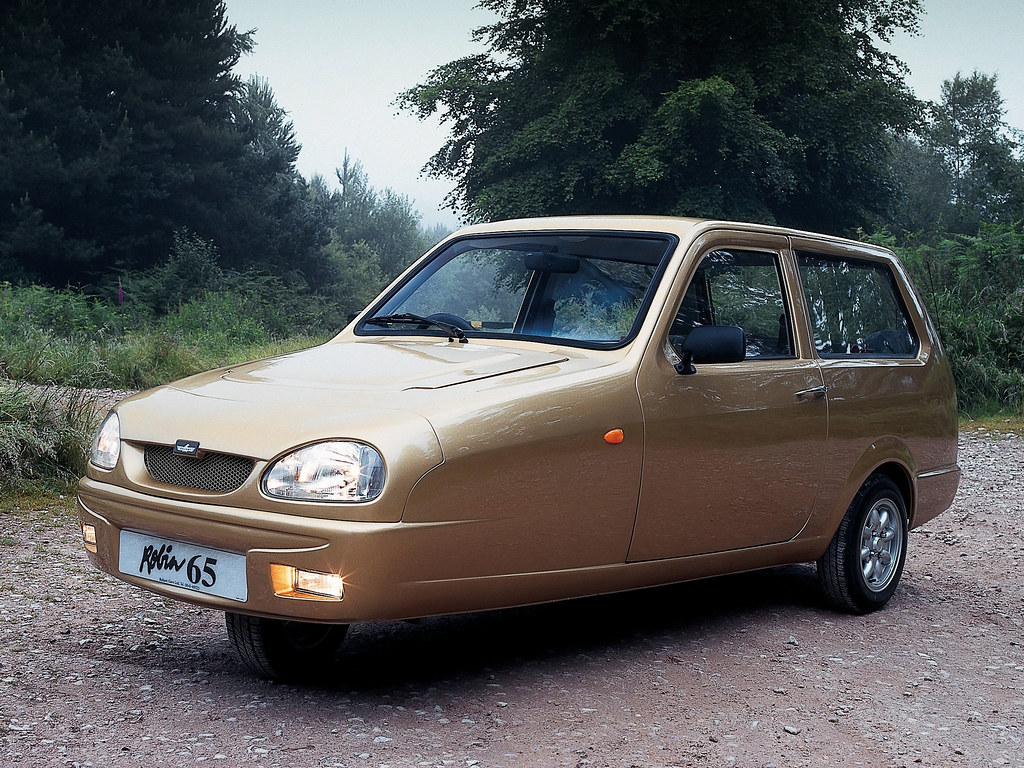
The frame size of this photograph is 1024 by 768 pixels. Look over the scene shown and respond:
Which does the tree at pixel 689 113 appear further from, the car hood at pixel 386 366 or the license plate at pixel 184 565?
the license plate at pixel 184 565

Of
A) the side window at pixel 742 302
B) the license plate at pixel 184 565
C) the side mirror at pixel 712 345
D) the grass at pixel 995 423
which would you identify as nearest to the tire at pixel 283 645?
the license plate at pixel 184 565

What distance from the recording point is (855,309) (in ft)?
18.7

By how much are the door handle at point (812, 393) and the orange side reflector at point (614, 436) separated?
1.28m

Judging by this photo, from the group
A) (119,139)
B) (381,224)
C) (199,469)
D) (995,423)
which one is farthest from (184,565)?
(381,224)

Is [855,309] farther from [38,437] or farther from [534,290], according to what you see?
[38,437]

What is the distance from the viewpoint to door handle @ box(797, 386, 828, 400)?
16.2ft

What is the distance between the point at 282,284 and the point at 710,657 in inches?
1678

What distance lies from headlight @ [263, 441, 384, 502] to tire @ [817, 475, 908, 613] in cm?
290

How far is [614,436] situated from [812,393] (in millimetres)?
1445

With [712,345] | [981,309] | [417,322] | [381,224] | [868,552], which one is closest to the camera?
[712,345]

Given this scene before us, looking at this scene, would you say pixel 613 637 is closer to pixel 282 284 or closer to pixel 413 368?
pixel 413 368

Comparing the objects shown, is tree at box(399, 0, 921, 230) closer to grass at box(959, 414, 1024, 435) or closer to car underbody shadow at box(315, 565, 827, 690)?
grass at box(959, 414, 1024, 435)

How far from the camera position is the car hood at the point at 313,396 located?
11.2 feet

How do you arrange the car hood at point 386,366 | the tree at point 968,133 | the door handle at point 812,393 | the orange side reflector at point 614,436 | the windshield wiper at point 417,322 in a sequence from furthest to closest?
the tree at point 968,133 < the door handle at point 812,393 < the windshield wiper at point 417,322 < the orange side reflector at point 614,436 < the car hood at point 386,366
